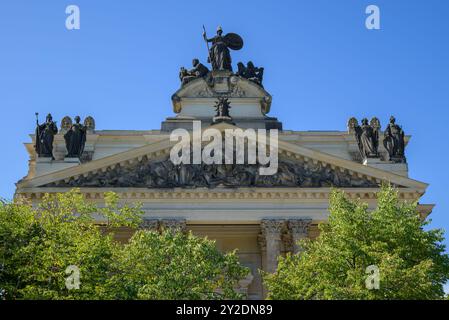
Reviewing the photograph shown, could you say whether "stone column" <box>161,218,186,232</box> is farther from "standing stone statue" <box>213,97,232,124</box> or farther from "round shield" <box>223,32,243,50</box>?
"round shield" <box>223,32,243,50</box>

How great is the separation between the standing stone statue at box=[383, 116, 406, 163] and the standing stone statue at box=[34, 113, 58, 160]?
Answer: 692 inches

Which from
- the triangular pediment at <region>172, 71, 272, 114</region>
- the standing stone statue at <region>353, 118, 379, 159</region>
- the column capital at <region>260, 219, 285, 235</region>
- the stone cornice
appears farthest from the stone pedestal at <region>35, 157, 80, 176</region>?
the standing stone statue at <region>353, 118, 379, 159</region>

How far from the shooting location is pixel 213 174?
36094 millimetres

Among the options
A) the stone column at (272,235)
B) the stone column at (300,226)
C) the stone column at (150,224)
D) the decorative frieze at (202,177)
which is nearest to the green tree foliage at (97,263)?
the stone column at (272,235)

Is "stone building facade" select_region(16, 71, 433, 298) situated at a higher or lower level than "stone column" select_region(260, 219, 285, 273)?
higher

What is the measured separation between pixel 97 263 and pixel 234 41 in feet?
91.1

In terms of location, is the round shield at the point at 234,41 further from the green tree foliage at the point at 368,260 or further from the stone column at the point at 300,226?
the green tree foliage at the point at 368,260

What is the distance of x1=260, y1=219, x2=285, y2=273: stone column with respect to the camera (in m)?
34.7

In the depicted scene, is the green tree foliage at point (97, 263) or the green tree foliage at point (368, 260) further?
the green tree foliage at point (368, 260)

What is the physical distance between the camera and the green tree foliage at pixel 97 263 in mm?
21766

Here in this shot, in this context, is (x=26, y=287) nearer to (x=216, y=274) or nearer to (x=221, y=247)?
(x=216, y=274)

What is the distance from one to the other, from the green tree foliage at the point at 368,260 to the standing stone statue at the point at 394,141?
1283 centimetres
